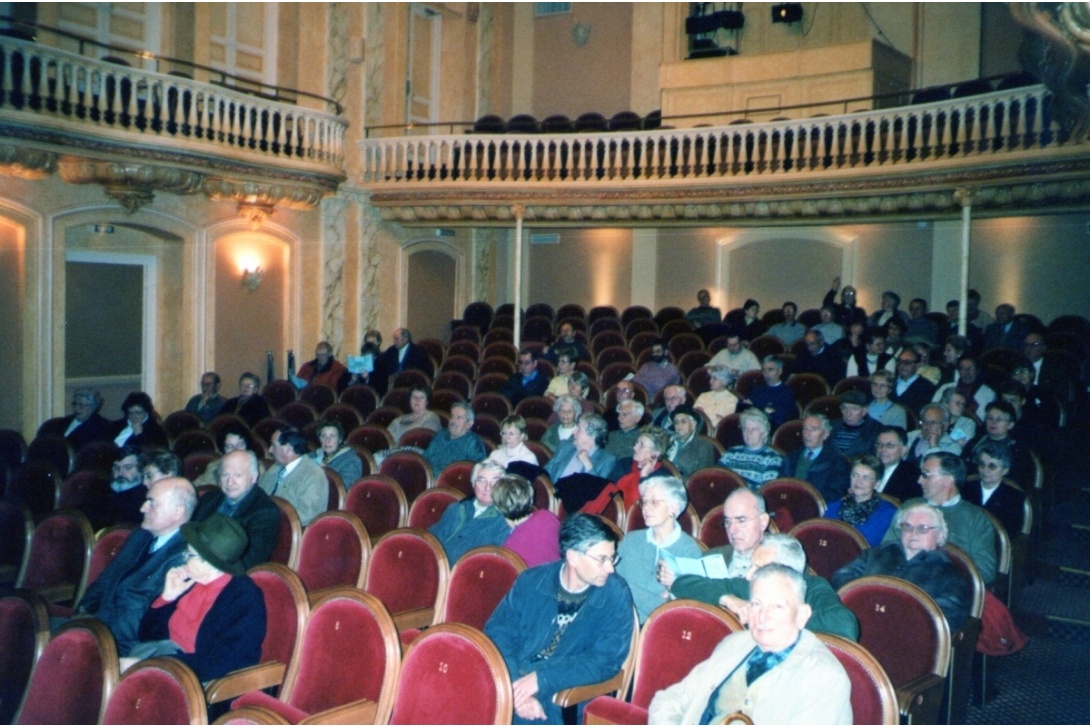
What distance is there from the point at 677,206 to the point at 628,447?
585cm

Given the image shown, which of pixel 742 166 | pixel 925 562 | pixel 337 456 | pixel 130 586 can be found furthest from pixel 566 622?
pixel 742 166

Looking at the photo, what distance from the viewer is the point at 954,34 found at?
11.8 metres

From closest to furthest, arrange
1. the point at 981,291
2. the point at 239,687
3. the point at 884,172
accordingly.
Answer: the point at 239,687 < the point at 884,172 < the point at 981,291

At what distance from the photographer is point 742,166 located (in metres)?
10.4

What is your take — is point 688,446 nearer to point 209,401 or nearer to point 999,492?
point 999,492

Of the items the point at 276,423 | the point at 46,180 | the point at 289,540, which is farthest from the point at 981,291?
the point at 46,180

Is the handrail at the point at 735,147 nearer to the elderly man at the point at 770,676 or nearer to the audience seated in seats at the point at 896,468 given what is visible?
the audience seated in seats at the point at 896,468

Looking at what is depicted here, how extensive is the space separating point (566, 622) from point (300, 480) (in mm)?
2318

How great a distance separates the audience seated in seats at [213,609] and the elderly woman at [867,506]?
7.91 feet

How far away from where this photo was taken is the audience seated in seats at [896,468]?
4.62m

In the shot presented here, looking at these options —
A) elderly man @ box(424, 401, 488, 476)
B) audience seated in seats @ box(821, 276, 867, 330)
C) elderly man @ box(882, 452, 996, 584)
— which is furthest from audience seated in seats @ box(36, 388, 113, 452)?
audience seated in seats @ box(821, 276, 867, 330)

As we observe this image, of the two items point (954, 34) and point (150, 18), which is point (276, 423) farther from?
point (954, 34)

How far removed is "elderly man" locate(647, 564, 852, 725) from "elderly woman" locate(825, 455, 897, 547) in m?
1.68

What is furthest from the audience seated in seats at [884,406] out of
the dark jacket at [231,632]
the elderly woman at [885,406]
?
the dark jacket at [231,632]
